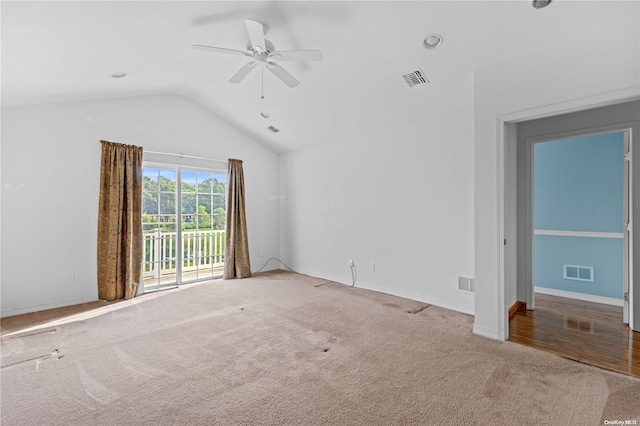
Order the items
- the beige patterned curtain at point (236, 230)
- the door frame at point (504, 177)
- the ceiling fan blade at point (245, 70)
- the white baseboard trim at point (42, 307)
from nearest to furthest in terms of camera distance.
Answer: the door frame at point (504, 177)
the ceiling fan blade at point (245, 70)
the white baseboard trim at point (42, 307)
the beige patterned curtain at point (236, 230)

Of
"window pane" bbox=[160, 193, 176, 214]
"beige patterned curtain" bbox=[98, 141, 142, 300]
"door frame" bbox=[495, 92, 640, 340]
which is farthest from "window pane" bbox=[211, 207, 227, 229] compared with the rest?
"door frame" bbox=[495, 92, 640, 340]

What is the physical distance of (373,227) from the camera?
4758 mm

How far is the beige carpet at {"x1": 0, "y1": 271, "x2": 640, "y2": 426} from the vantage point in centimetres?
187

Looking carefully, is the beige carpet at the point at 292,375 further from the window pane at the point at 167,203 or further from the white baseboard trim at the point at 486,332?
the window pane at the point at 167,203

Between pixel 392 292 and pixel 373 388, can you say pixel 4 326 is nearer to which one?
pixel 373 388

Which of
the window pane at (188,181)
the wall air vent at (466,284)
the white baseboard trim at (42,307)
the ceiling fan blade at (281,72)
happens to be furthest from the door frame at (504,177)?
the white baseboard trim at (42,307)

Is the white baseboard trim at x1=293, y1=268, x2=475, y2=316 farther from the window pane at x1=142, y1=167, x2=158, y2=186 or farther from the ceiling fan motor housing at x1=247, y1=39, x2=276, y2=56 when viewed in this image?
the ceiling fan motor housing at x1=247, y1=39, x2=276, y2=56

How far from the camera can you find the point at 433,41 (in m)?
2.79

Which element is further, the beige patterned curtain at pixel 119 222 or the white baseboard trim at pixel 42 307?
the beige patterned curtain at pixel 119 222

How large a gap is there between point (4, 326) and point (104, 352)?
5.57 feet

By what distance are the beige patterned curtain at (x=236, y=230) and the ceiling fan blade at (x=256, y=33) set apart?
3.29 meters

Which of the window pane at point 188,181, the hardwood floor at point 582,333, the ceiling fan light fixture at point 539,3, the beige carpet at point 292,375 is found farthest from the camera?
the window pane at point 188,181

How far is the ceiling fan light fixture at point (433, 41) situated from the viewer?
273 cm

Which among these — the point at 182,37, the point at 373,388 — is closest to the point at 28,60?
the point at 182,37
